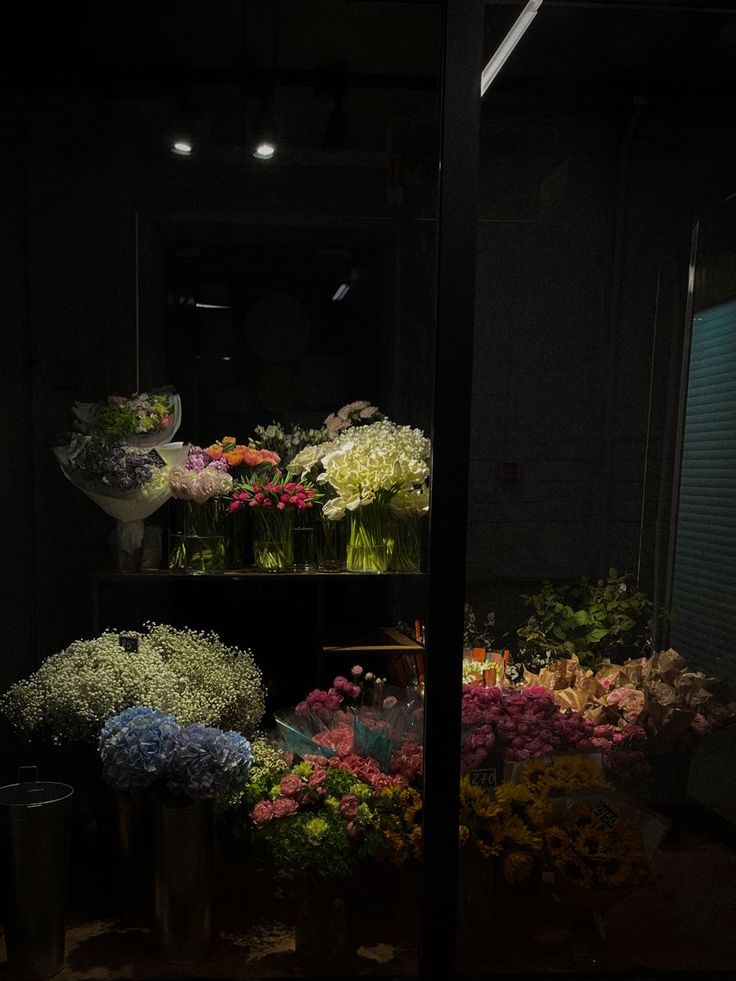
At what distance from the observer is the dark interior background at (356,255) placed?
6.79 ft

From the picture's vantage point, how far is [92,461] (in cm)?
208

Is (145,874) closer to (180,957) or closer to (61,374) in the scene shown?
(180,957)

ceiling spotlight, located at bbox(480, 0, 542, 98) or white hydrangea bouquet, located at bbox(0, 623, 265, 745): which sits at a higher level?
ceiling spotlight, located at bbox(480, 0, 542, 98)

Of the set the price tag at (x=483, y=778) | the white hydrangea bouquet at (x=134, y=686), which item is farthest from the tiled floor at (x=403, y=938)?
the white hydrangea bouquet at (x=134, y=686)

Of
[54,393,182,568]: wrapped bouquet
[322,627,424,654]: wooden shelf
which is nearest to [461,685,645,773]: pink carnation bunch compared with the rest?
[322,627,424,654]: wooden shelf

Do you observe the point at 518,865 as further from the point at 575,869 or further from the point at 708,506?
the point at 708,506

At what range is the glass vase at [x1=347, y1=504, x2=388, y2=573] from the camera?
2158mm

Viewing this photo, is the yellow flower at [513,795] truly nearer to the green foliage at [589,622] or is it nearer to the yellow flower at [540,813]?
the yellow flower at [540,813]

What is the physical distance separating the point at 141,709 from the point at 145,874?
463mm

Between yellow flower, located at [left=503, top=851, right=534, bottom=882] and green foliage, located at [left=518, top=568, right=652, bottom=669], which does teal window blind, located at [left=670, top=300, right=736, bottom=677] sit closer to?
green foliage, located at [left=518, top=568, right=652, bottom=669]

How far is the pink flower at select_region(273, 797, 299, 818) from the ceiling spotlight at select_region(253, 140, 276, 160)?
162cm

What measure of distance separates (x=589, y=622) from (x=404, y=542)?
1.86 ft

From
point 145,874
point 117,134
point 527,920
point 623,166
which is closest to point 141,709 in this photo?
point 145,874

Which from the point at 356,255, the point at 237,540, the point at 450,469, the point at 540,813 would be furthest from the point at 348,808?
the point at 356,255
